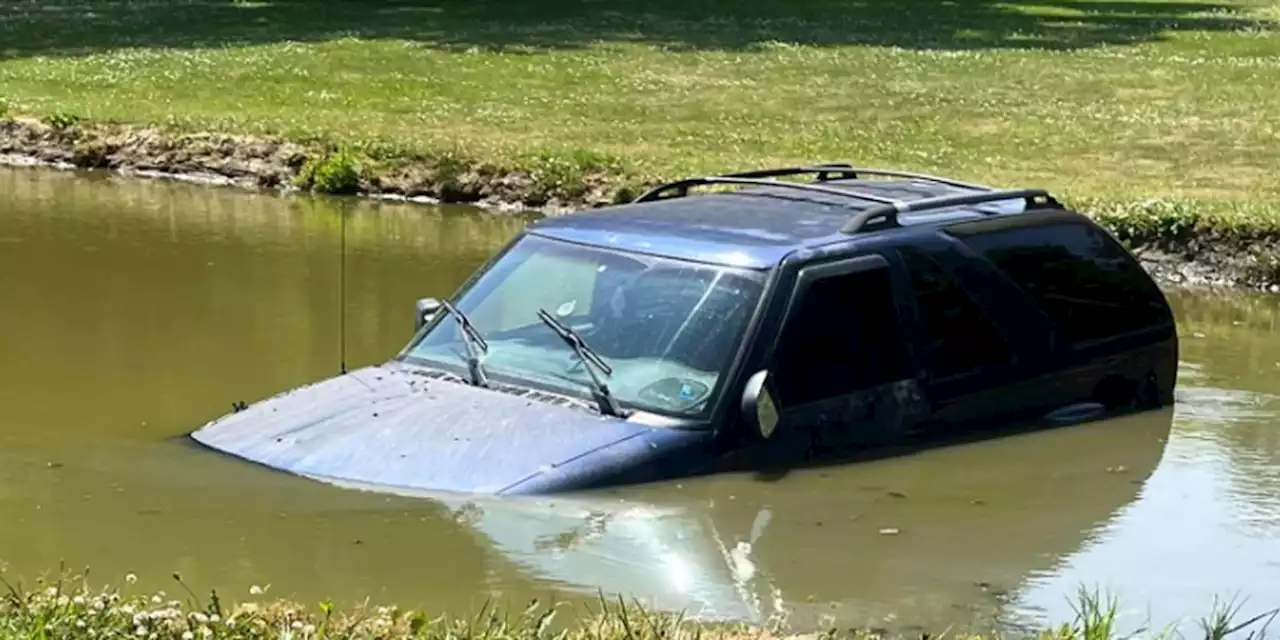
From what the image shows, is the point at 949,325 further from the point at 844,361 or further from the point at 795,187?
the point at 795,187

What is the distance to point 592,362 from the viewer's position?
7.99 meters

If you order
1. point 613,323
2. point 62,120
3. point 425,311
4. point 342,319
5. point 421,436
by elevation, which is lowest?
point 62,120

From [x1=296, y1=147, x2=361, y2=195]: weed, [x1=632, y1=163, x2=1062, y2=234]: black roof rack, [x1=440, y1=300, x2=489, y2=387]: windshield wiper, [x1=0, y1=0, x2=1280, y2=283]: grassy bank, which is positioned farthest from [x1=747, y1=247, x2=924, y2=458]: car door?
[x1=296, y1=147, x2=361, y2=195]: weed

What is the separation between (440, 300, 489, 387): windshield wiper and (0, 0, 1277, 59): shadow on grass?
76.8 ft

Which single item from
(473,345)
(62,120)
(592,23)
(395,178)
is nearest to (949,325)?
(473,345)

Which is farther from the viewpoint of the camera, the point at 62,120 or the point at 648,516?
the point at 62,120

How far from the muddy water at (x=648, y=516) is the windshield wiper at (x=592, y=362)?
1.30 ft

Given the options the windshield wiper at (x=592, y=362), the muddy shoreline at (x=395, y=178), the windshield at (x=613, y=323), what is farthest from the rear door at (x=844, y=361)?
the muddy shoreline at (x=395, y=178)

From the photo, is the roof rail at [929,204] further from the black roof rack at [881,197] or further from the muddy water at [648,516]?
the muddy water at [648,516]

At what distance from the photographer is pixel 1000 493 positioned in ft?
26.8

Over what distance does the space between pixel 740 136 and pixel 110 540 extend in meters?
15.8

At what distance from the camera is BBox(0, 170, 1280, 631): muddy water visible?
6684mm

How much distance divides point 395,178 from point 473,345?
1044cm

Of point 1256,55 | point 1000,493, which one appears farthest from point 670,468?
point 1256,55
